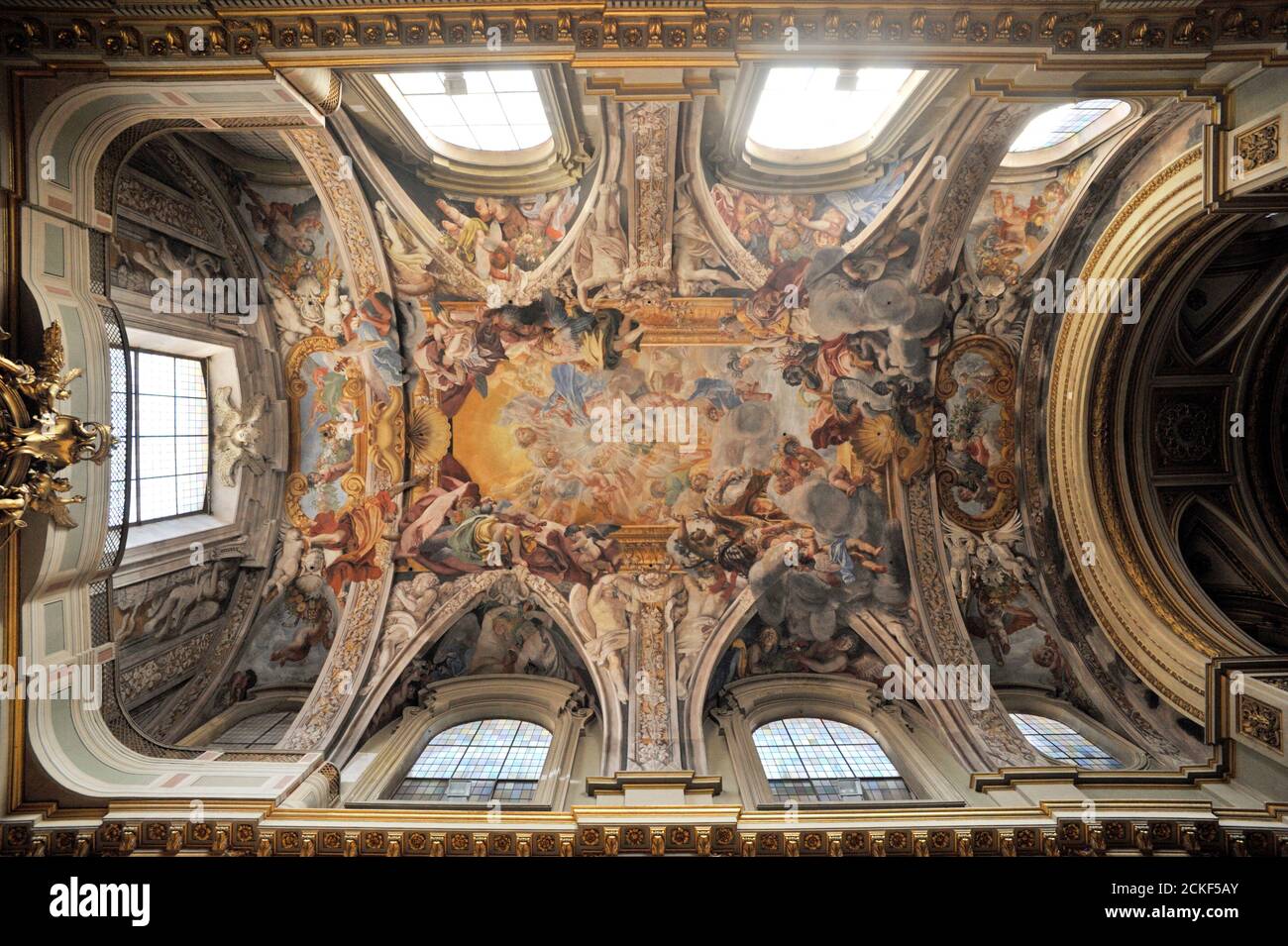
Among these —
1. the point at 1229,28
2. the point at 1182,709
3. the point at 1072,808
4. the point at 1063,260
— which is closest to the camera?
the point at 1229,28

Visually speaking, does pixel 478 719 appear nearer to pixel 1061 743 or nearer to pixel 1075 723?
pixel 1061 743

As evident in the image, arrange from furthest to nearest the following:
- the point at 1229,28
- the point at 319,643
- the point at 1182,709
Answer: the point at 319,643
the point at 1182,709
the point at 1229,28

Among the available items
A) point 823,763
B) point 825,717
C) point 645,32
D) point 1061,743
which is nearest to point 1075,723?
point 1061,743

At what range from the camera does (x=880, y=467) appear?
469 inches

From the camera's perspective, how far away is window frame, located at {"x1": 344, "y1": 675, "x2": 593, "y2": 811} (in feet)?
29.0

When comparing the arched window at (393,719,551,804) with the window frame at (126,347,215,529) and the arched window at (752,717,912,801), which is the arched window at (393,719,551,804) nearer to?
the arched window at (752,717,912,801)

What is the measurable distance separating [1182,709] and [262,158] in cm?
1637

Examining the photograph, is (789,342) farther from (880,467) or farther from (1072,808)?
(1072,808)

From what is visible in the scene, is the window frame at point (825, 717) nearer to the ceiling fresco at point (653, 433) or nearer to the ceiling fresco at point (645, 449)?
the ceiling fresco at point (645, 449)

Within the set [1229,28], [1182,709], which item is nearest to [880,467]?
[1182,709]

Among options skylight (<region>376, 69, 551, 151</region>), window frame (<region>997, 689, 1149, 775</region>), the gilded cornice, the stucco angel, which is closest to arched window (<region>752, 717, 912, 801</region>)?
window frame (<region>997, 689, 1149, 775</region>)

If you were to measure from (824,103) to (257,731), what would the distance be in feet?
45.7

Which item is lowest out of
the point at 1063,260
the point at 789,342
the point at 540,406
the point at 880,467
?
the point at 880,467

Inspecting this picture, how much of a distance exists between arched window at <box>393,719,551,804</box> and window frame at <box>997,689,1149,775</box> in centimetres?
743
